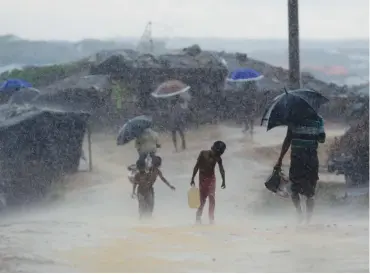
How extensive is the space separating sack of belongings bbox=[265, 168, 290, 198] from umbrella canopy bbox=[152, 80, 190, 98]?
3.48 feet

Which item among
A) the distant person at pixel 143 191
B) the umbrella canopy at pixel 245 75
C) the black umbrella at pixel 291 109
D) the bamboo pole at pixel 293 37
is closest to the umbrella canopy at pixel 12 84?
the distant person at pixel 143 191

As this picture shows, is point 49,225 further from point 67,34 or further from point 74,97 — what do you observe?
point 67,34

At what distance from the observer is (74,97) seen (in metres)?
7.25

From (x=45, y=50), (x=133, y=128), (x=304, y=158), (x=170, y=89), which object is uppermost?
(x=45, y=50)

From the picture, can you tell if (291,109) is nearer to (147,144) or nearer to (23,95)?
(147,144)

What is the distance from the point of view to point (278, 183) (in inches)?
288

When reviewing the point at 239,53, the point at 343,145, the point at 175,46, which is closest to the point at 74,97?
the point at 175,46

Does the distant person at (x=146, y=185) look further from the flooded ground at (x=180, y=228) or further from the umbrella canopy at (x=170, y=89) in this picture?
the umbrella canopy at (x=170, y=89)

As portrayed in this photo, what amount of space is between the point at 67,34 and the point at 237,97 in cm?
156

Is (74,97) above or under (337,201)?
above

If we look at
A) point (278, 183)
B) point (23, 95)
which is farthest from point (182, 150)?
point (23, 95)

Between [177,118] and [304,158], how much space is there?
44.9 inches

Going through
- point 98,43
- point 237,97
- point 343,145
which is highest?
point 98,43

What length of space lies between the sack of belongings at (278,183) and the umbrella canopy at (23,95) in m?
2.09
